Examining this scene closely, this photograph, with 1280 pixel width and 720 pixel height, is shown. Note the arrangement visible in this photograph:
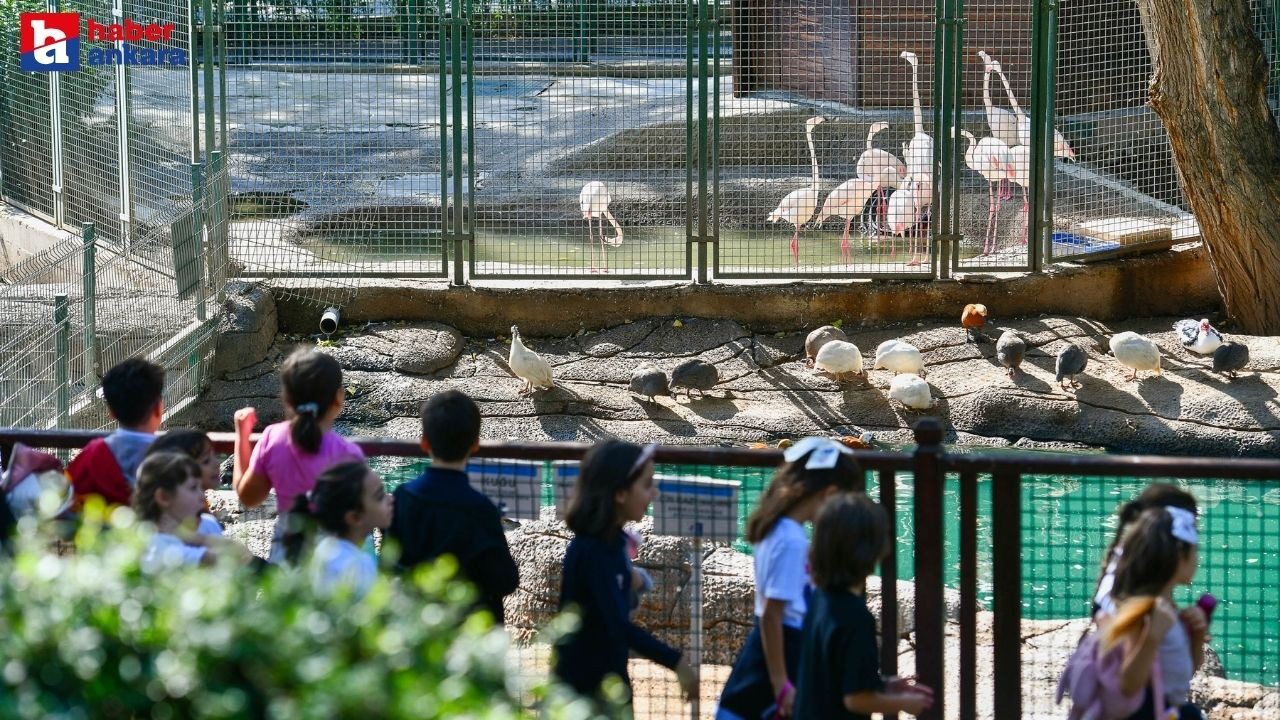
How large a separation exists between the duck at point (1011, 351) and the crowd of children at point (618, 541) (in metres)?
6.44

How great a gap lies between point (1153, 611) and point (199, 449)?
89.2 inches

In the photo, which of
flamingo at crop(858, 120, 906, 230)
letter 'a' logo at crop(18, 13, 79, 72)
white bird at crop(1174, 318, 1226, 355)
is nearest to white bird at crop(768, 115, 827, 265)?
flamingo at crop(858, 120, 906, 230)

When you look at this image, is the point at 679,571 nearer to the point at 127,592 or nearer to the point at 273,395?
the point at 127,592

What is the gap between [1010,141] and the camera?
11430mm

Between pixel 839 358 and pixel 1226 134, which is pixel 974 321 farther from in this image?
pixel 1226 134

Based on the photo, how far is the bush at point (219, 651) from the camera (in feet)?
6.60

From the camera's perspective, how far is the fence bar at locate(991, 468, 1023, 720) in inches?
146

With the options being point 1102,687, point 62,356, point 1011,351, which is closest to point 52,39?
point 62,356

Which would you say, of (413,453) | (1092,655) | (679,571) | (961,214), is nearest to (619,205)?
(961,214)

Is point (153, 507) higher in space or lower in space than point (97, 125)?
lower

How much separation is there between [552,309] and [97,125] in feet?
11.1

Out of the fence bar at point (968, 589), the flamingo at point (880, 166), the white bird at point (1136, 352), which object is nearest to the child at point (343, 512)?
the fence bar at point (968, 589)

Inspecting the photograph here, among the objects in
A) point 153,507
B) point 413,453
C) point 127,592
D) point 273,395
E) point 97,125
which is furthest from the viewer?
point 97,125

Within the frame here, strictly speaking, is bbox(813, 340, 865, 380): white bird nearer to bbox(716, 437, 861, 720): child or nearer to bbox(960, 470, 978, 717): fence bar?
bbox(960, 470, 978, 717): fence bar
